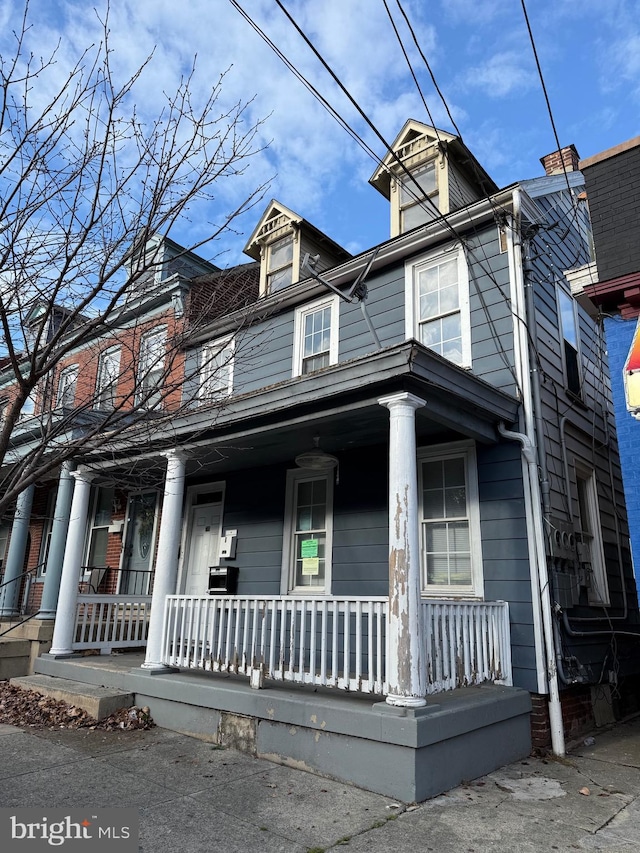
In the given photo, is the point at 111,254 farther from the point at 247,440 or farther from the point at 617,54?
the point at 617,54

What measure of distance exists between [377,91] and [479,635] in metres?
5.34

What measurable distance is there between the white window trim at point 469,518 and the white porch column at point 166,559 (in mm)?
2944

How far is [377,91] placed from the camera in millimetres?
5828

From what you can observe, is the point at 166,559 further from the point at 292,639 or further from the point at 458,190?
the point at 458,190

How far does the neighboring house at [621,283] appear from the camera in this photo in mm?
6133

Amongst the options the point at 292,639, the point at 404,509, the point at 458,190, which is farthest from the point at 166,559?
the point at 458,190

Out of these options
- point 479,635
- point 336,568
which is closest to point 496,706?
point 479,635

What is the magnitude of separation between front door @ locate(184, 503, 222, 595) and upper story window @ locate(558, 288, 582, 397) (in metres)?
5.56

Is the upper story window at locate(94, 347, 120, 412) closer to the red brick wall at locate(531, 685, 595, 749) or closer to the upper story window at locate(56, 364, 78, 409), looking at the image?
the upper story window at locate(56, 364, 78, 409)

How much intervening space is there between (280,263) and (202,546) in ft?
16.5

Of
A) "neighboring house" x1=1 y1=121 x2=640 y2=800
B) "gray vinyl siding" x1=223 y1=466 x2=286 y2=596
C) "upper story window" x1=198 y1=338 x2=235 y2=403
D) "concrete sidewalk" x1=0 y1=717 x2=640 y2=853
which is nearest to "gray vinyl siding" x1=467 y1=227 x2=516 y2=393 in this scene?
"neighboring house" x1=1 y1=121 x2=640 y2=800

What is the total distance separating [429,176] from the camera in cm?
895

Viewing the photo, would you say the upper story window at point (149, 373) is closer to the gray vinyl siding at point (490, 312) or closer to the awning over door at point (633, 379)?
the gray vinyl siding at point (490, 312)

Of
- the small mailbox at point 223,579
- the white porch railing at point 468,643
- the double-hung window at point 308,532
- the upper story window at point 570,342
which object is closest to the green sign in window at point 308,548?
the double-hung window at point 308,532
